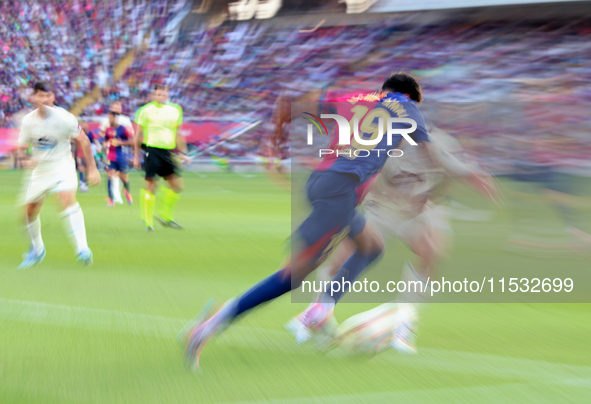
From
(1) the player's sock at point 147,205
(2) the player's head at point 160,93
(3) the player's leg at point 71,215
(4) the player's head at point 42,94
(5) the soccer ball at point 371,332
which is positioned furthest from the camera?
(1) the player's sock at point 147,205

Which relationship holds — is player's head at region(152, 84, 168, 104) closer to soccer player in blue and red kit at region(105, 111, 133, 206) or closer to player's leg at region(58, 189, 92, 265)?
player's leg at region(58, 189, 92, 265)

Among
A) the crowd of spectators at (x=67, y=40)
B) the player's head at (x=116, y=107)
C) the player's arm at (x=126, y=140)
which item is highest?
the crowd of spectators at (x=67, y=40)

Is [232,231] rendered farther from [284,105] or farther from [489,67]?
[489,67]

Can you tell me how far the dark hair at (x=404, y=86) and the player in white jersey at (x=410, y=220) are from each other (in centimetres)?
28

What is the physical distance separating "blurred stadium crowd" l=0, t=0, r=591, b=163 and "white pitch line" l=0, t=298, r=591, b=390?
55.6ft

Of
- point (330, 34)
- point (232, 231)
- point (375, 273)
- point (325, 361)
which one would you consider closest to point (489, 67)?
point (330, 34)

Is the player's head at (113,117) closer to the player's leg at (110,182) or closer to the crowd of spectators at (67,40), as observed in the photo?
the player's leg at (110,182)

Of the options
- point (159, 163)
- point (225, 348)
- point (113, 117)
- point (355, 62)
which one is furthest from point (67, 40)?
point (225, 348)

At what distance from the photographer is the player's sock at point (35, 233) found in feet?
21.7

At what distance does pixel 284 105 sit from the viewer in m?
3.47

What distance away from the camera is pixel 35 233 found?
22.0 ft

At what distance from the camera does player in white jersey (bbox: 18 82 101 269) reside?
6.21 m

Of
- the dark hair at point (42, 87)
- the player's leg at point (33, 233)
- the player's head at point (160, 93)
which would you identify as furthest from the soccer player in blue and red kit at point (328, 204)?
the player's head at point (160, 93)

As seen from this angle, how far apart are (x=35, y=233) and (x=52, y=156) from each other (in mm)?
896
